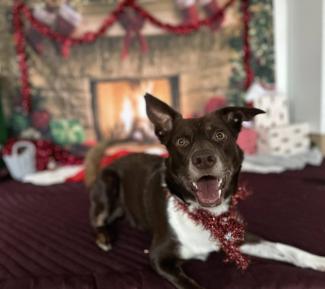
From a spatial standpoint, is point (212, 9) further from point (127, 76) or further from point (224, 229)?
point (224, 229)

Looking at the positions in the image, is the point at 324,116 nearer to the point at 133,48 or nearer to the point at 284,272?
the point at 133,48

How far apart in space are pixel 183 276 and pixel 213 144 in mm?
577

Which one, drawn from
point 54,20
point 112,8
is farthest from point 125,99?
point 54,20

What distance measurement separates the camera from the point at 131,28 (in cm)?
419

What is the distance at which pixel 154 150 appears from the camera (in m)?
4.18

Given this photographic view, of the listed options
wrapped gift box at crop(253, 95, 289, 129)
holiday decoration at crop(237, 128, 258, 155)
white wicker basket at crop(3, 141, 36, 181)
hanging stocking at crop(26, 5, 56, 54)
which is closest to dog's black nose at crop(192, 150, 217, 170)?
holiday decoration at crop(237, 128, 258, 155)

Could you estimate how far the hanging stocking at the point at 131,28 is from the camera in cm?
416

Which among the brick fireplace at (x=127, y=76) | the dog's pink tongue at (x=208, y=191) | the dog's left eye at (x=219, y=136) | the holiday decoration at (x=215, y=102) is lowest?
the dog's pink tongue at (x=208, y=191)

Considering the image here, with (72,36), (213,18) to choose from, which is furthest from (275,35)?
(72,36)

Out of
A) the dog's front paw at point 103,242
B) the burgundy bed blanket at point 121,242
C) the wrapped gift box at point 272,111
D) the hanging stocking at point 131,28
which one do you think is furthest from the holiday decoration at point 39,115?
the dog's front paw at point 103,242

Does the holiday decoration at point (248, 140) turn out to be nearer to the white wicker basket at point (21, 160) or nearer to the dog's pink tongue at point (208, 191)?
the white wicker basket at point (21, 160)

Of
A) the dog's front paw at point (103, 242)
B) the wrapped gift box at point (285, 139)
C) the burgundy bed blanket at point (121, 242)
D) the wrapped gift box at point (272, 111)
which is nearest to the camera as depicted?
the burgundy bed blanket at point (121, 242)

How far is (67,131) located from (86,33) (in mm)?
1102

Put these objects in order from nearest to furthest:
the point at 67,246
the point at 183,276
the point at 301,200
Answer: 1. the point at 183,276
2. the point at 67,246
3. the point at 301,200
